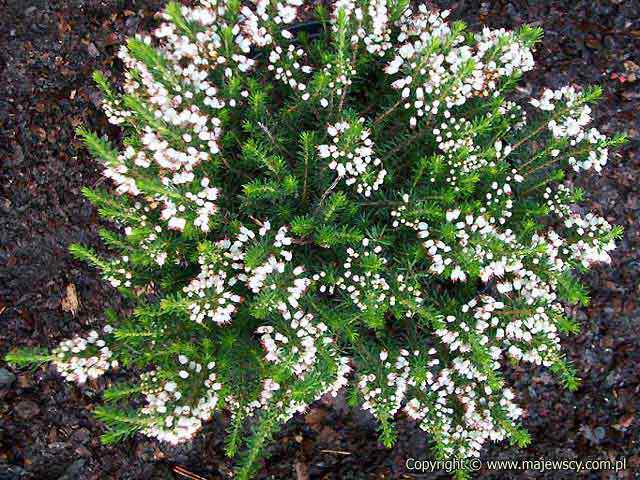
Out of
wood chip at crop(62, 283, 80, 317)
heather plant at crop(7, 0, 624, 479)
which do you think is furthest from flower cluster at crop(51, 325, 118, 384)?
wood chip at crop(62, 283, 80, 317)

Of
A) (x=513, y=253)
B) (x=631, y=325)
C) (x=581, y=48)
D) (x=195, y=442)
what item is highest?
(x=581, y=48)

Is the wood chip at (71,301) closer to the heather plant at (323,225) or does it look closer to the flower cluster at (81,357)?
the heather plant at (323,225)

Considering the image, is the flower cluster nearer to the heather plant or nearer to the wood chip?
the heather plant

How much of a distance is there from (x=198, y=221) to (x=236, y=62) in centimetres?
99

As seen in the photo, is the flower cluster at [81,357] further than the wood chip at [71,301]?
No

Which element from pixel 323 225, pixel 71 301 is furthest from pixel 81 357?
pixel 71 301

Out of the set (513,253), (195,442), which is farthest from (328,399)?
(513,253)

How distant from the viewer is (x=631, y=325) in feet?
15.9

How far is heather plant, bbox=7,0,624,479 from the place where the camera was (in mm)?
2908

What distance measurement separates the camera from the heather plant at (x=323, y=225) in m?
2.91

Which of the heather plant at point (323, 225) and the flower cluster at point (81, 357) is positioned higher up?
the heather plant at point (323, 225)

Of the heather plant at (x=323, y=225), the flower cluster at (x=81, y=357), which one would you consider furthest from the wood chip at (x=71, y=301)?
the flower cluster at (x=81, y=357)

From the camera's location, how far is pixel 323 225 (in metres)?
3.11

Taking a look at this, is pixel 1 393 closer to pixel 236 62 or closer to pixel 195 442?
pixel 195 442
